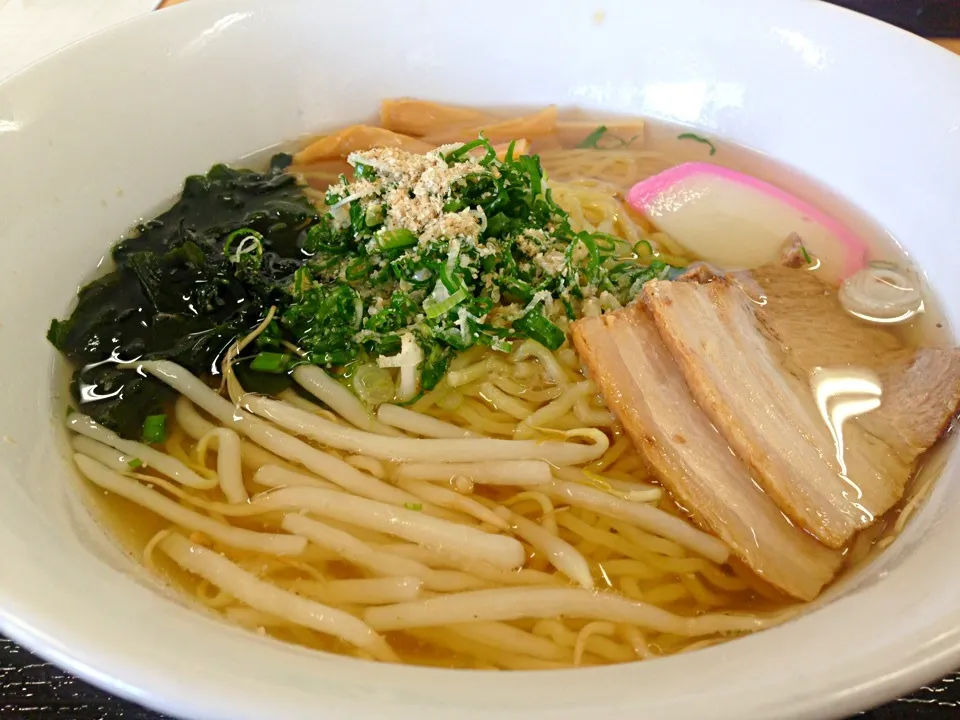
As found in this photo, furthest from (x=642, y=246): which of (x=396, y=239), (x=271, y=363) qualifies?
(x=271, y=363)

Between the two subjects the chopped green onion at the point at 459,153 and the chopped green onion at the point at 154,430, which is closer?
the chopped green onion at the point at 154,430

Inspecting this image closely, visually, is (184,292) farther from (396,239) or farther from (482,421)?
(482,421)

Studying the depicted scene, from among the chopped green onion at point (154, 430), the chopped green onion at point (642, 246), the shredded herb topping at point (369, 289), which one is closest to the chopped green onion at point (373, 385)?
the shredded herb topping at point (369, 289)

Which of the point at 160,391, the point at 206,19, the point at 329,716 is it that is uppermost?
the point at 206,19

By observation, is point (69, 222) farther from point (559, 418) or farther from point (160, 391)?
point (559, 418)

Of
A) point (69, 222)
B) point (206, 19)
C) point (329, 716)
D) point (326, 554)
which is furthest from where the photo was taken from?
point (206, 19)

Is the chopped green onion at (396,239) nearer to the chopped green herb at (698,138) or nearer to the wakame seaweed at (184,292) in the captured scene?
the wakame seaweed at (184,292)

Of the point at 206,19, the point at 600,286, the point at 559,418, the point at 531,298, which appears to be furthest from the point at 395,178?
the point at 206,19
